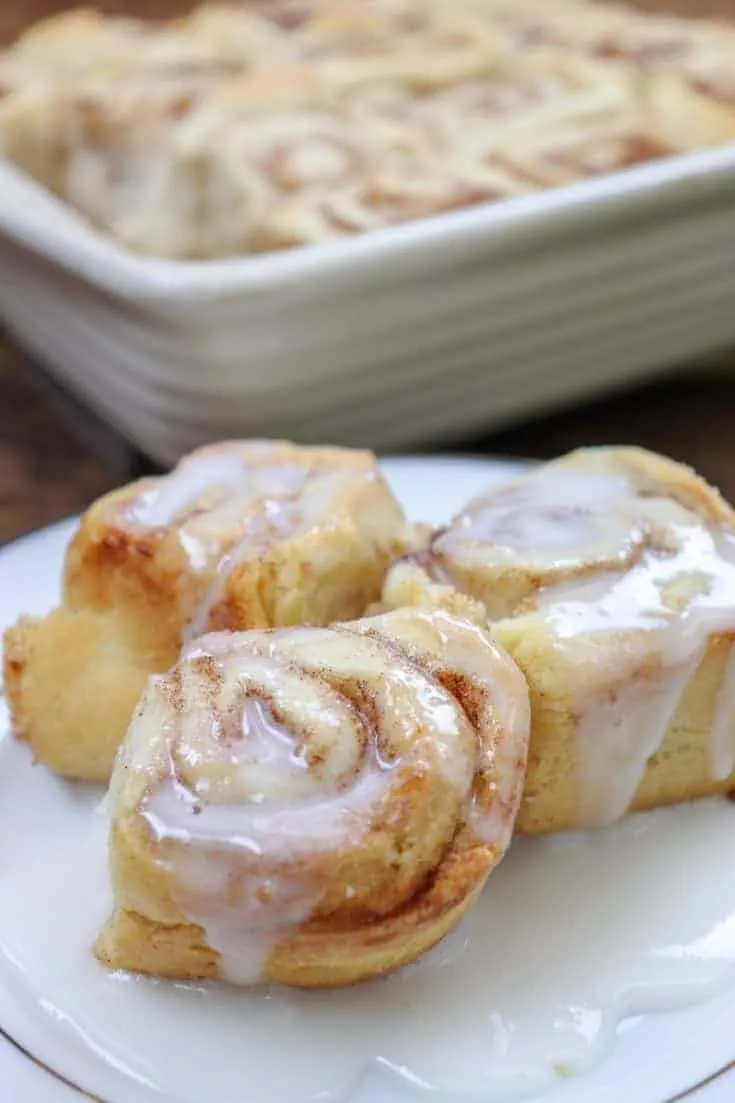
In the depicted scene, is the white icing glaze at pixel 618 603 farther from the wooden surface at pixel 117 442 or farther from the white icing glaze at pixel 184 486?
the wooden surface at pixel 117 442

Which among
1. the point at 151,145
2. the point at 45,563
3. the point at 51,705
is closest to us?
the point at 51,705

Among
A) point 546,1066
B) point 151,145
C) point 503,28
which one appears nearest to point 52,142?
point 151,145

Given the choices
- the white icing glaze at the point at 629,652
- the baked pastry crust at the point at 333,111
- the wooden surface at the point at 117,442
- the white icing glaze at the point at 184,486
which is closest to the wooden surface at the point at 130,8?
the baked pastry crust at the point at 333,111

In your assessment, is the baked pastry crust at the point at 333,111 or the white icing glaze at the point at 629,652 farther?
the baked pastry crust at the point at 333,111

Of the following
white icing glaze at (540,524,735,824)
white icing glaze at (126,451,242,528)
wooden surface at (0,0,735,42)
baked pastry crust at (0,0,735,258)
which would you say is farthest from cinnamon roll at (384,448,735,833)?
wooden surface at (0,0,735,42)

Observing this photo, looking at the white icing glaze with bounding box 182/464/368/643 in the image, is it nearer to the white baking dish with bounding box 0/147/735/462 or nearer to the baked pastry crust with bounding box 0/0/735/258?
the white baking dish with bounding box 0/147/735/462

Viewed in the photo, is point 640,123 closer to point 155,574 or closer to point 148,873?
point 155,574

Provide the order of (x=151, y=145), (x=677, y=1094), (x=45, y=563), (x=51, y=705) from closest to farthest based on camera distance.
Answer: (x=677, y=1094) → (x=51, y=705) → (x=45, y=563) → (x=151, y=145)
